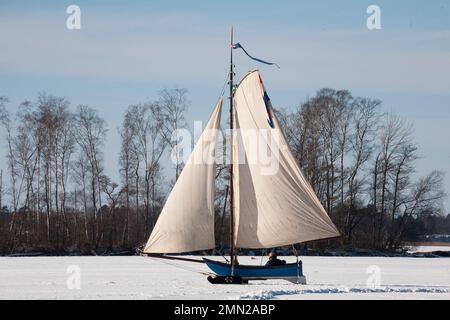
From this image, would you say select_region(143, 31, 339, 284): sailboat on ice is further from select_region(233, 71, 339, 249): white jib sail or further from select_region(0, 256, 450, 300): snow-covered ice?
select_region(0, 256, 450, 300): snow-covered ice

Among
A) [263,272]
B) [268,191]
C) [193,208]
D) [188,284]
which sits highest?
[268,191]

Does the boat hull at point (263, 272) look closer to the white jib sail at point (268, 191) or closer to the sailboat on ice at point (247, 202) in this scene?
the sailboat on ice at point (247, 202)

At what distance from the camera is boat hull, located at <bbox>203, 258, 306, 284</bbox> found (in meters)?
26.6

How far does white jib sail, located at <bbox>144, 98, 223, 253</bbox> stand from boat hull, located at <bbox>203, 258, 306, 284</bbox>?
917mm

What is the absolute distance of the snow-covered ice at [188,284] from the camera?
861 inches

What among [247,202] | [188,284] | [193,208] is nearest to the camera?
[188,284]

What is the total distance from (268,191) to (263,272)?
251cm

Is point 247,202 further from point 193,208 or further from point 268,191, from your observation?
point 193,208

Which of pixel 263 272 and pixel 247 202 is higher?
pixel 247 202

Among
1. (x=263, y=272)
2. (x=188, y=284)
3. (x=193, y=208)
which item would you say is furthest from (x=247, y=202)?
(x=188, y=284)

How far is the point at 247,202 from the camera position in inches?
1070

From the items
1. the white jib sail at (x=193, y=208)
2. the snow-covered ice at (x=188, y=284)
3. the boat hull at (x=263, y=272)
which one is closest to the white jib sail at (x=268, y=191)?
the boat hull at (x=263, y=272)

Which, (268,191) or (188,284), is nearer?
(188,284)
